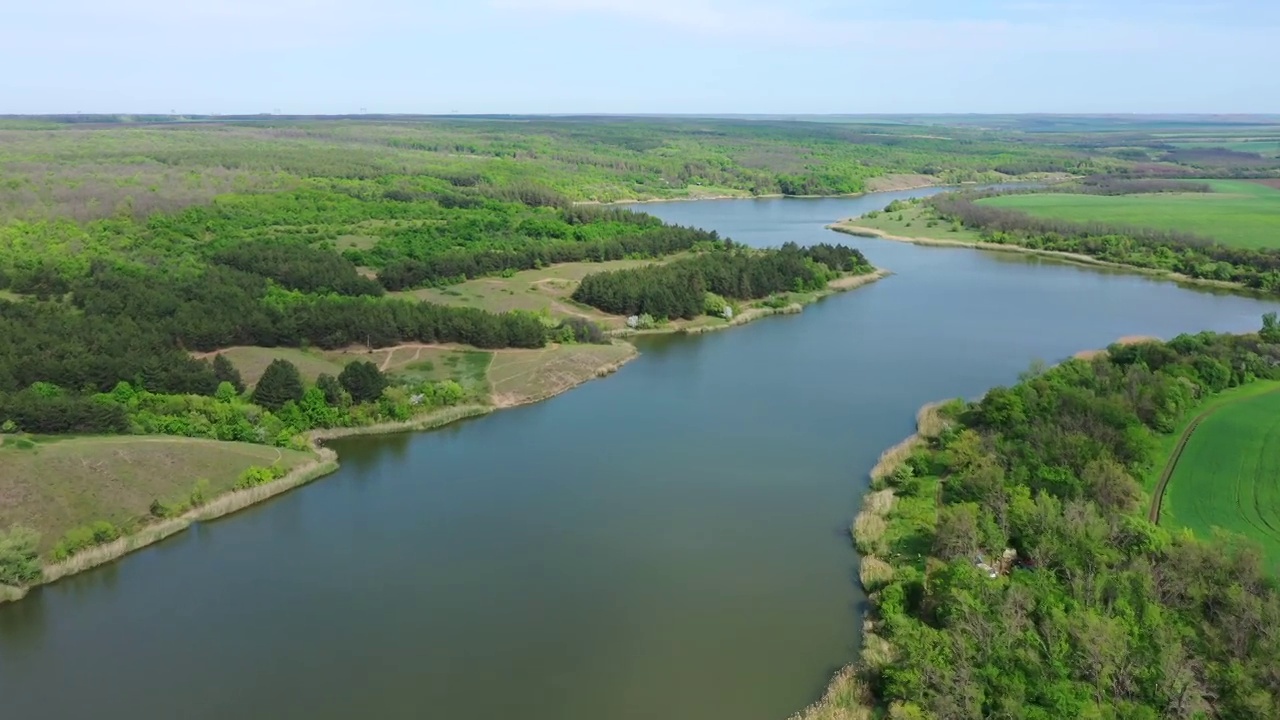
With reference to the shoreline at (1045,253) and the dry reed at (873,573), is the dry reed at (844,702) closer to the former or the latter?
the dry reed at (873,573)

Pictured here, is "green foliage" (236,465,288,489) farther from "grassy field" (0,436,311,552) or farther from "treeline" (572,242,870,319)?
"treeline" (572,242,870,319)

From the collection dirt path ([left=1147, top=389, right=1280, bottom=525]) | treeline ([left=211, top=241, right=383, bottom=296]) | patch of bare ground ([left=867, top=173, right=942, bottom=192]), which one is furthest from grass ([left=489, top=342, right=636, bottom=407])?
patch of bare ground ([left=867, top=173, right=942, bottom=192])

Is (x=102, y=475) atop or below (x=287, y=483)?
atop

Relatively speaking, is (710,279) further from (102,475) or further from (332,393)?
(102,475)

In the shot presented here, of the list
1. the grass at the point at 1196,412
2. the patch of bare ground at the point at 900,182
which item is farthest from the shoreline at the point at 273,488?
the patch of bare ground at the point at 900,182

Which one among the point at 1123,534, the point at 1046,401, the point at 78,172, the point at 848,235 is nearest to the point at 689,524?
the point at 1123,534

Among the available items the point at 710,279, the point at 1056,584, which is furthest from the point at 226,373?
the point at 710,279

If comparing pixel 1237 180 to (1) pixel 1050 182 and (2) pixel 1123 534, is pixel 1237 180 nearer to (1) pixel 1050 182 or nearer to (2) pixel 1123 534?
(1) pixel 1050 182
